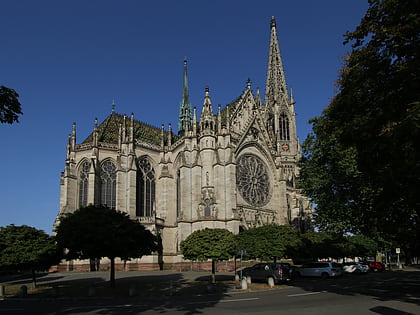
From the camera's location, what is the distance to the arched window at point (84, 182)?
144 feet

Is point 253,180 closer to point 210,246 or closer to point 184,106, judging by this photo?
point 210,246

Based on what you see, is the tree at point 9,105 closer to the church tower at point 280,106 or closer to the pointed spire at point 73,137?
the pointed spire at point 73,137

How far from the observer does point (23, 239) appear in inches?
900

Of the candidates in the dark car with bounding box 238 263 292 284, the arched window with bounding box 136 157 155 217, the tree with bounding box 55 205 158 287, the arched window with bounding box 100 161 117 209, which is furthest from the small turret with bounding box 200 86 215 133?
the tree with bounding box 55 205 158 287

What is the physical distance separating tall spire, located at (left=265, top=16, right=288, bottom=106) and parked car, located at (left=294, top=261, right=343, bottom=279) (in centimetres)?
4224

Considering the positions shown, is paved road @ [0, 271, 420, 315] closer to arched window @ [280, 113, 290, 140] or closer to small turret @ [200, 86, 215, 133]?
small turret @ [200, 86, 215, 133]

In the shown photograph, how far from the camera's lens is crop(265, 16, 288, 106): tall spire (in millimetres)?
69375

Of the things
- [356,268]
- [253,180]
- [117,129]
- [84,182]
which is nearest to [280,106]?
[253,180]

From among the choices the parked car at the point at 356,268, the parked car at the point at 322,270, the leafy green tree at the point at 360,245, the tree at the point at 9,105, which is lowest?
the parked car at the point at 356,268

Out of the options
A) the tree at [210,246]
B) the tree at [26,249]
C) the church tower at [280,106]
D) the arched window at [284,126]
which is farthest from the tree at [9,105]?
the arched window at [284,126]

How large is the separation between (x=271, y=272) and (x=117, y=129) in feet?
107

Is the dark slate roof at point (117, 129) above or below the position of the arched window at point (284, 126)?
below

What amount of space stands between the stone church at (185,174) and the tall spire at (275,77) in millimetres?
18900

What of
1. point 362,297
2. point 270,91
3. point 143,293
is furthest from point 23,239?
point 270,91
